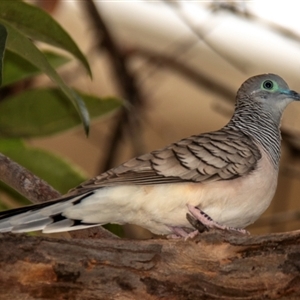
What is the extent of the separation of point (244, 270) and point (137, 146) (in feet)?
6.39

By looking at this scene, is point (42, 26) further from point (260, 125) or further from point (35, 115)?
point (260, 125)

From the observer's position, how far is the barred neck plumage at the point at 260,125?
7.32 ft

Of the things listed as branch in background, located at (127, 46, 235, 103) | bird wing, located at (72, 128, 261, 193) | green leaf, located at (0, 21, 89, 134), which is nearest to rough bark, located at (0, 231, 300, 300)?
bird wing, located at (72, 128, 261, 193)

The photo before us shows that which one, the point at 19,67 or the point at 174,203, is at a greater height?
the point at 19,67

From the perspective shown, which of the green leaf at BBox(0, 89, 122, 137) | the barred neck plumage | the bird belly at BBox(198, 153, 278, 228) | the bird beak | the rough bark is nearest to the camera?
the rough bark

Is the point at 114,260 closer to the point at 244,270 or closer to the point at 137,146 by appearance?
the point at 244,270

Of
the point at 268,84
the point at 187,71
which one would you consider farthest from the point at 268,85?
the point at 187,71

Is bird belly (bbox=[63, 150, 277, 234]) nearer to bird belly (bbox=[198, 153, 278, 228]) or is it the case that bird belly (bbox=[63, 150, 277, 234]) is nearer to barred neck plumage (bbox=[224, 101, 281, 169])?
bird belly (bbox=[198, 153, 278, 228])

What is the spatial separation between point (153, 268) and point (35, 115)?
1061 mm

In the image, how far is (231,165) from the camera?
6.51 feet

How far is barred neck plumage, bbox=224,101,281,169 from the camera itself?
2.23m

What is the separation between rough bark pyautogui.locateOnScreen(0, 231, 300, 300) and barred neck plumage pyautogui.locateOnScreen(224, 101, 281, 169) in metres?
0.61

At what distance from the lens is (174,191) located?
1865mm

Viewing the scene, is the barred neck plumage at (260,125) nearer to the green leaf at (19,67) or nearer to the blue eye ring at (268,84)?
the blue eye ring at (268,84)
